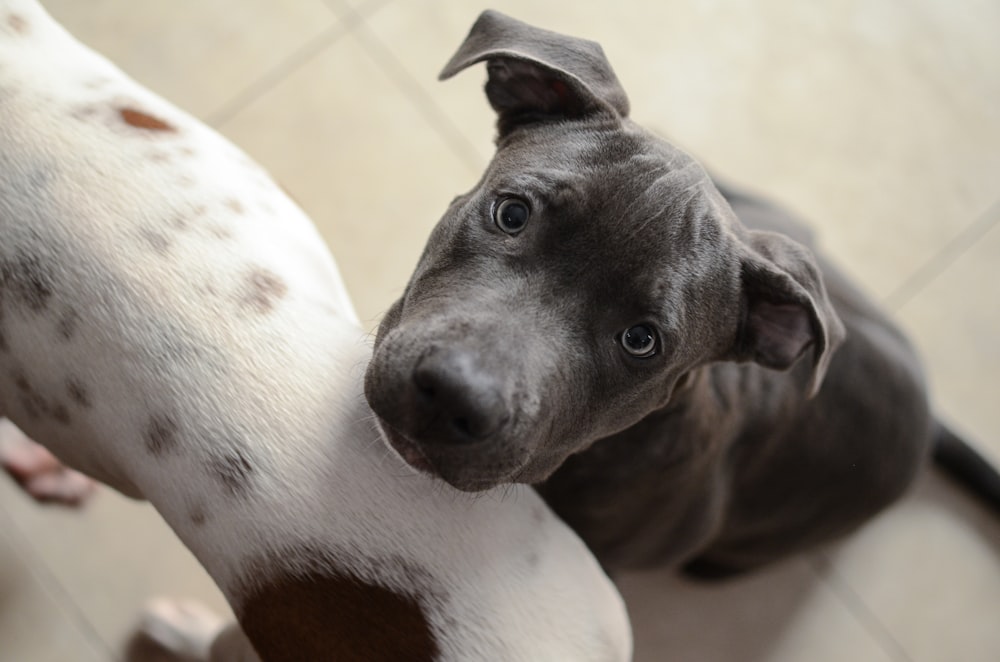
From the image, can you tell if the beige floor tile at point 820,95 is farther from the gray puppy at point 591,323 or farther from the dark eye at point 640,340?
the dark eye at point 640,340

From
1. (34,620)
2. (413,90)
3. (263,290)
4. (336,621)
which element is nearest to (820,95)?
(413,90)

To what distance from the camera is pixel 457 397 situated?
1.72 meters

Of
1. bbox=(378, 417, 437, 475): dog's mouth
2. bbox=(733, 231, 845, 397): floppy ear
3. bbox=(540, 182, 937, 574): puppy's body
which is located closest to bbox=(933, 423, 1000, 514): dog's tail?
bbox=(540, 182, 937, 574): puppy's body

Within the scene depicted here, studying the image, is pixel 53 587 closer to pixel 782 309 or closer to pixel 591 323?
pixel 591 323

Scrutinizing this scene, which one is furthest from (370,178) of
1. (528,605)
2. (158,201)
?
(528,605)

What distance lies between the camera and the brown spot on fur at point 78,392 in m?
2.03

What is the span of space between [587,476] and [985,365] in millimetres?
2493

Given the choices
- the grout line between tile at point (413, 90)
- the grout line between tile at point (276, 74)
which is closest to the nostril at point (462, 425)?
the grout line between tile at point (413, 90)

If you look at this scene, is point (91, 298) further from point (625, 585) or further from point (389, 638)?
point (625, 585)

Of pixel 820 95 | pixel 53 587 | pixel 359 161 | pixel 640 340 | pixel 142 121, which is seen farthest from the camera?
pixel 820 95

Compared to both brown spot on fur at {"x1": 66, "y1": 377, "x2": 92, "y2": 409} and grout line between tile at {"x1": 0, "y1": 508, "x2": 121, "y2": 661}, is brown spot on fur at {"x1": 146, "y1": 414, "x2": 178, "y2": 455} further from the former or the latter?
grout line between tile at {"x1": 0, "y1": 508, "x2": 121, "y2": 661}

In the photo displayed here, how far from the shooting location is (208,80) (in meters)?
3.89

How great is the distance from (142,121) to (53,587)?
188cm

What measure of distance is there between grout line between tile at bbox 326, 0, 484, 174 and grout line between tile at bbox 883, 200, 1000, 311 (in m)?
2.04
